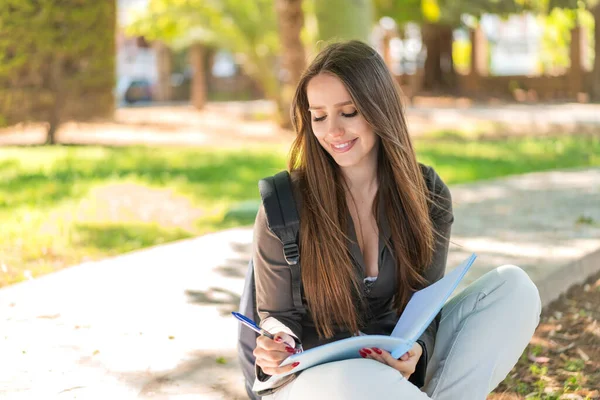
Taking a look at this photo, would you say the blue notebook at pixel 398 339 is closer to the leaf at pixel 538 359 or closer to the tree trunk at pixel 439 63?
the leaf at pixel 538 359

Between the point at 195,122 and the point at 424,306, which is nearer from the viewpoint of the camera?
the point at 424,306

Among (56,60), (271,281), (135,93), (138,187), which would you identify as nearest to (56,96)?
(56,60)

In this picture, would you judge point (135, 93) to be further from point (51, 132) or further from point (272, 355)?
point (272, 355)

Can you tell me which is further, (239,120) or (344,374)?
(239,120)

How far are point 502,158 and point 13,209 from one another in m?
7.34

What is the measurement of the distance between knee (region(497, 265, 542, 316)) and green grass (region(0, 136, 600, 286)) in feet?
11.6

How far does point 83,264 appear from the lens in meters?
5.59

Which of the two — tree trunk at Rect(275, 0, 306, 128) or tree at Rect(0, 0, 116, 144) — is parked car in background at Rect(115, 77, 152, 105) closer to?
tree at Rect(0, 0, 116, 144)

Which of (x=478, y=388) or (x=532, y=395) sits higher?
(x=478, y=388)

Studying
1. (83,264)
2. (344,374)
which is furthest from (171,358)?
(83,264)

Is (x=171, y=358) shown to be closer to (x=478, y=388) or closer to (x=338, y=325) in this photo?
(x=338, y=325)

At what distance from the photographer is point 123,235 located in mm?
6805

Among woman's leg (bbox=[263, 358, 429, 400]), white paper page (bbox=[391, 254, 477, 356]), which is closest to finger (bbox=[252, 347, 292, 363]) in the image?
woman's leg (bbox=[263, 358, 429, 400])

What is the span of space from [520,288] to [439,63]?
2663cm
